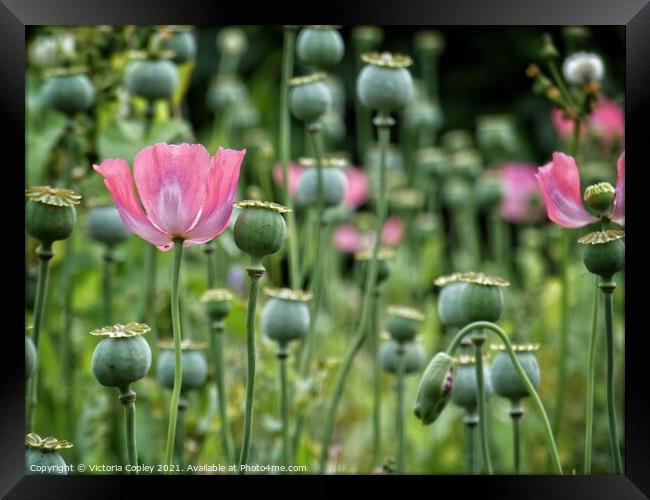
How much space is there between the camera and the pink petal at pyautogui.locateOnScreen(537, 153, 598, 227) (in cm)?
59

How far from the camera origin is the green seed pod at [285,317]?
709 mm

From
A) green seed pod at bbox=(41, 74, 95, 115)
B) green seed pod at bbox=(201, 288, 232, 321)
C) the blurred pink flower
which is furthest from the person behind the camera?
the blurred pink flower

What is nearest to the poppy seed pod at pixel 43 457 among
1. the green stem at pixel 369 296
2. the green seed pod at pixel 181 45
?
the green stem at pixel 369 296

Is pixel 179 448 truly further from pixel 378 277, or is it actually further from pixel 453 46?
pixel 453 46

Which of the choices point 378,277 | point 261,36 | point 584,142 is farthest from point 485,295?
point 261,36

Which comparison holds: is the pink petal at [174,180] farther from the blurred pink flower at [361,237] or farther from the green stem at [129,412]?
the blurred pink flower at [361,237]

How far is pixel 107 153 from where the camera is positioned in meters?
0.91

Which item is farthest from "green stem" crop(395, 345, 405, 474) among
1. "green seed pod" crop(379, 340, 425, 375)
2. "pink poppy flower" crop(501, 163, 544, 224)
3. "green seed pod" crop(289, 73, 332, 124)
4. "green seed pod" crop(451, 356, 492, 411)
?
"pink poppy flower" crop(501, 163, 544, 224)

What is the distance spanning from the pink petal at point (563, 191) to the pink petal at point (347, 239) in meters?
0.94

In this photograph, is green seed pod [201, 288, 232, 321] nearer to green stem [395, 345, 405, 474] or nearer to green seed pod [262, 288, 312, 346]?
green seed pod [262, 288, 312, 346]

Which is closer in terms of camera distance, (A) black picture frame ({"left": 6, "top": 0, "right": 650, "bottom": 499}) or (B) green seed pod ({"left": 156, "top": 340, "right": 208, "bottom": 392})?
(A) black picture frame ({"left": 6, "top": 0, "right": 650, "bottom": 499})

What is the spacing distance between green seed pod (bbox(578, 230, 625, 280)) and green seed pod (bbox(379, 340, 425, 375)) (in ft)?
0.82

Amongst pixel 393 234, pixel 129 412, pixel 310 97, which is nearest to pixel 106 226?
pixel 310 97

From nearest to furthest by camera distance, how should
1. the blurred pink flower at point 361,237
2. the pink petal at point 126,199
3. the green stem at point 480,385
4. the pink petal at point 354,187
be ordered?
1. the pink petal at point 126,199
2. the green stem at point 480,385
3. the pink petal at point 354,187
4. the blurred pink flower at point 361,237
